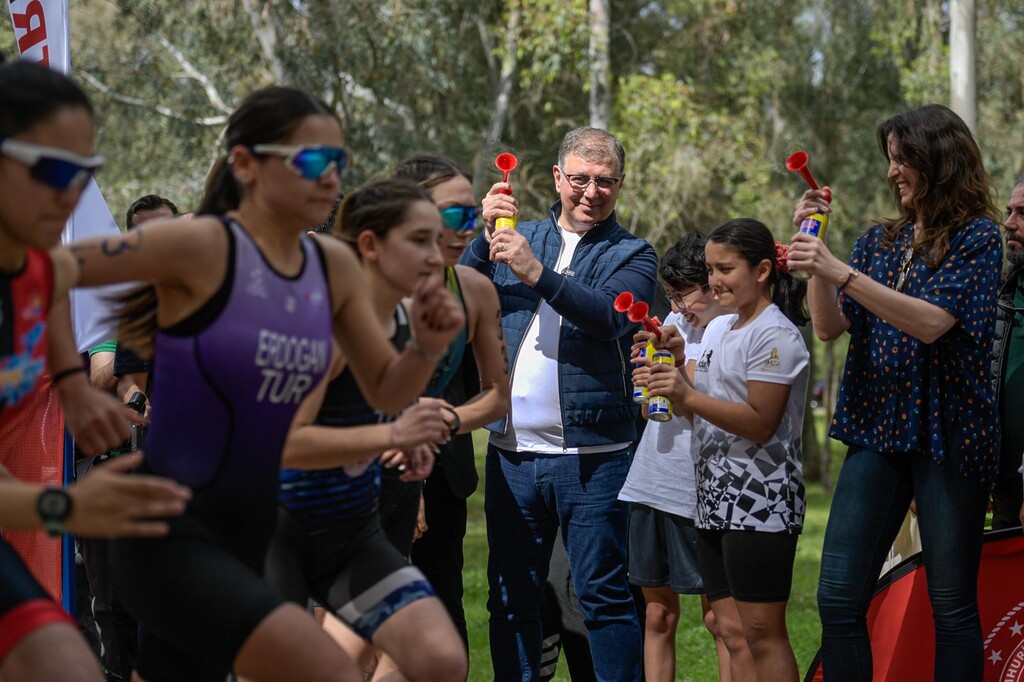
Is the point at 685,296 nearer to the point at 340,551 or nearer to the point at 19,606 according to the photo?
the point at 340,551

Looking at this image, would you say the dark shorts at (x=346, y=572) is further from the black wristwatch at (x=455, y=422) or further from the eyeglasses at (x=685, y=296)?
the eyeglasses at (x=685, y=296)

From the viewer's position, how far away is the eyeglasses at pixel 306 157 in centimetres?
342

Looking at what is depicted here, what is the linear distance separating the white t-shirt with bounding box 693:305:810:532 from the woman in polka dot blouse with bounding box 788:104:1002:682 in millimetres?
295

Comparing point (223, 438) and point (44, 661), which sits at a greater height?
point (223, 438)

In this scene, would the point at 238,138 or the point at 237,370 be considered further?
the point at 238,138

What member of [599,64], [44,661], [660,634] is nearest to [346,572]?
[44,661]

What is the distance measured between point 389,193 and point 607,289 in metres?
1.79

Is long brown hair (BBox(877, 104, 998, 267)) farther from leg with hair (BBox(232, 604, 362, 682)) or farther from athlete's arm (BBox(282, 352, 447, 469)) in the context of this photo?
leg with hair (BBox(232, 604, 362, 682))

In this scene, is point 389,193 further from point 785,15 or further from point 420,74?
point 785,15

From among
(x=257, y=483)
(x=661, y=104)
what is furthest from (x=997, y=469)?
(x=661, y=104)

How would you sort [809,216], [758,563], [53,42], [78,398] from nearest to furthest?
1. [78,398]
2. [809,216]
3. [758,563]
4. [53,42]

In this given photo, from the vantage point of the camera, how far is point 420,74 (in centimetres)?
2022

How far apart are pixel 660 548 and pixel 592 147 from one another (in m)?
1.80

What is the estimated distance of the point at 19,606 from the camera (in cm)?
304
